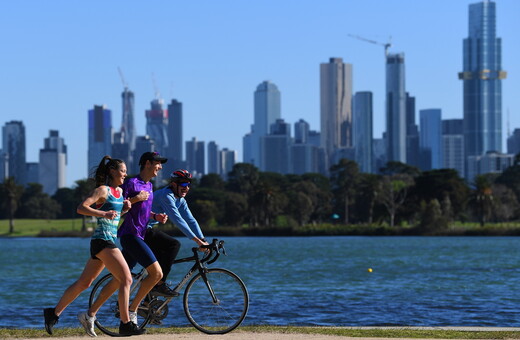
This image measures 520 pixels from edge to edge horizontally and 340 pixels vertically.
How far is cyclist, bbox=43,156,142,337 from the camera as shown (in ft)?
40.0

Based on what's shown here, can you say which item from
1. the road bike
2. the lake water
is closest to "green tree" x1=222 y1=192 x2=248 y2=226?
the lake water

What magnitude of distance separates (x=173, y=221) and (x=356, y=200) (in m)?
153

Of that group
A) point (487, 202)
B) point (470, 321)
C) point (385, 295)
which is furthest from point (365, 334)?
point (487, 202)

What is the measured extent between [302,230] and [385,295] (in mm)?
120544

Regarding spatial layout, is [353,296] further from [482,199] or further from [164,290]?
Result: [482,199]

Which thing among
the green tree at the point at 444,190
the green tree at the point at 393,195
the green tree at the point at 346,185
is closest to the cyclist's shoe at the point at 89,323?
the green tree at the point at 444,190

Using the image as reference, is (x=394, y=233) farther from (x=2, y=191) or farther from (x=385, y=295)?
(x=385, y=295)

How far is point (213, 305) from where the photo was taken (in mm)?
13359

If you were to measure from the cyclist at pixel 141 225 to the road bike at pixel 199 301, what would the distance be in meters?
0.20

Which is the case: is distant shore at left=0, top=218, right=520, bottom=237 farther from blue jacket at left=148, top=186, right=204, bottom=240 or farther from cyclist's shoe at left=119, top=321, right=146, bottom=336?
cyclist's shoe at left=119, top=321, right=146, bottom=336

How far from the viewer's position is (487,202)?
140500 millimetres

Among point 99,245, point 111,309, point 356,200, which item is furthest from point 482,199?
point 99,245

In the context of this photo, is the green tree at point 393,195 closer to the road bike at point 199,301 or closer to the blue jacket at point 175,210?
the road bike at point 199,301

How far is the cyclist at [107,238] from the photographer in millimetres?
12195
